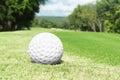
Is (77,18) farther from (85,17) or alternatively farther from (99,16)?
(99,16)

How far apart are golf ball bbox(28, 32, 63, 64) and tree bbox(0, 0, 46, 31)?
32247 mm

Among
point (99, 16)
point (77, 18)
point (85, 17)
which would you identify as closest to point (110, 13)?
point (99, 16)

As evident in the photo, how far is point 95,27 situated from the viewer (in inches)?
4067

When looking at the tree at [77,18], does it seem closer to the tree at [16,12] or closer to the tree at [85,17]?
the tree at [85,17]

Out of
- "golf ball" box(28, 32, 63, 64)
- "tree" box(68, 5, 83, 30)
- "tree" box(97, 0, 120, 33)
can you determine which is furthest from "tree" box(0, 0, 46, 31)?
"tree" box(68, 5, 83, 30)

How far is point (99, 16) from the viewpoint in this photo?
299 feet

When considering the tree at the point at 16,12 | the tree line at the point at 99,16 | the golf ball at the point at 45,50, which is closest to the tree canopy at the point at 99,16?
the tree line at the point at 99,16

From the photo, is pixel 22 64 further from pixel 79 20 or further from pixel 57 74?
pixel 79 20

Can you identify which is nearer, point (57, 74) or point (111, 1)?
point (57, 74)

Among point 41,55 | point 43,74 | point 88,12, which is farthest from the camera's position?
point 88,12

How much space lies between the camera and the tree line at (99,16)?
74.3 m

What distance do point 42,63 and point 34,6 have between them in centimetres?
3642

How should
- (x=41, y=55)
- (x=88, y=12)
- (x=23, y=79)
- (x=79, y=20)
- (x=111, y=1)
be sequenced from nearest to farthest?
1. (x=23, y=79)
2. (x=41, y=55)
3. (x=111, y=1)
4. (x=88, y=12)
5. (x=79, y=20)

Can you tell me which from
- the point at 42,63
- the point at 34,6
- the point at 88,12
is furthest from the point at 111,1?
the point at 42,63
